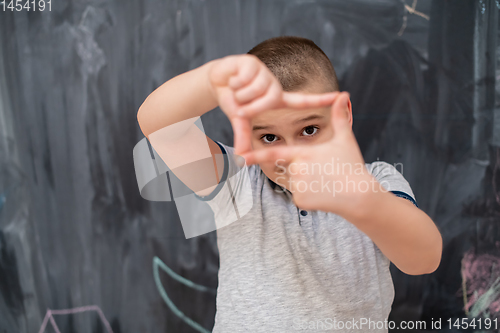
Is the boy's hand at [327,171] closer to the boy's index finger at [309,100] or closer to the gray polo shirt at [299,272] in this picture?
the boy's index finger at [309,100]

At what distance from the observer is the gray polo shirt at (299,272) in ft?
1.73

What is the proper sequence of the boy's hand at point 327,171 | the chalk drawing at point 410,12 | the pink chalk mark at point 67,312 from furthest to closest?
the pink chalk mark at point 67,312, the chalk drawing at point 410,12, the boy's hand at point 327,171

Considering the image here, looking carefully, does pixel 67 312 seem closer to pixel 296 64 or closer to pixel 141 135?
pixel 141 135

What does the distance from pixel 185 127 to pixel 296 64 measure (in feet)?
0.65

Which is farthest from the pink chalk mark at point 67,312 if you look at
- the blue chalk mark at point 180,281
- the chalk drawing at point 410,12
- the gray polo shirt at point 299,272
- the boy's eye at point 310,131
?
the chalk drawing at point 410,12

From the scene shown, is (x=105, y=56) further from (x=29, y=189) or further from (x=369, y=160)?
(x=369, y=160)

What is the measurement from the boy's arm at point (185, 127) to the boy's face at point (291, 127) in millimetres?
86

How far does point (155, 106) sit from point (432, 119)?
2.16 feet

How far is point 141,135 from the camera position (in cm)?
79

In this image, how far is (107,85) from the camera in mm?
794

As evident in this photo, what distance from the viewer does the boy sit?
0.40m

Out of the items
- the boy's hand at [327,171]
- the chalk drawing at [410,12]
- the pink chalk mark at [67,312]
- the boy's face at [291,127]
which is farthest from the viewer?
the pink chalk mark at [67,312]

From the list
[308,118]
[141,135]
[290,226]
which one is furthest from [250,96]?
[141,135]

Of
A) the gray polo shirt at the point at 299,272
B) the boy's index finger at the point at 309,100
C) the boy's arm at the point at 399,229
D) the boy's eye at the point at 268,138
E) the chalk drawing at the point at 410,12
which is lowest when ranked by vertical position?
the gray polo shirt at the point at 299,272
